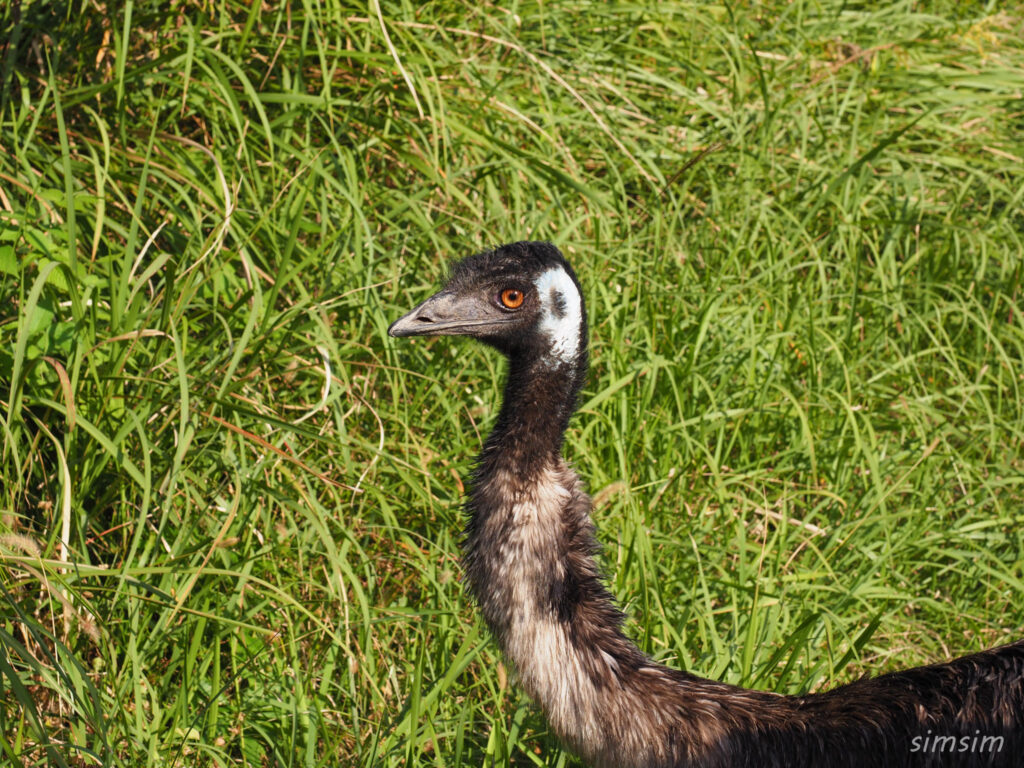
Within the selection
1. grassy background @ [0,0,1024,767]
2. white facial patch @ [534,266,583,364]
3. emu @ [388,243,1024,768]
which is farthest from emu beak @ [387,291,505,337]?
grassy background @ [0,0,1024,767]

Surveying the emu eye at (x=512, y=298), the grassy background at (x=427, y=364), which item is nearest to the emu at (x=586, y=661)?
the emu eye at (x=512, y=298)

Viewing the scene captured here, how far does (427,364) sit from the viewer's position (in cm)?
439

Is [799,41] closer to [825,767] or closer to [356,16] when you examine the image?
[356,16]

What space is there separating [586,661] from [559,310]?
83 cm

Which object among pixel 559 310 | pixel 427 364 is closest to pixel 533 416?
pixel 559 310

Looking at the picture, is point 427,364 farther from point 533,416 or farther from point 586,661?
point 586,661

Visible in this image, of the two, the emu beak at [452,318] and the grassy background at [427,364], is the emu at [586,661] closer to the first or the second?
the emu beak at [452,318]

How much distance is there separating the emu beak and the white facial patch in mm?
116

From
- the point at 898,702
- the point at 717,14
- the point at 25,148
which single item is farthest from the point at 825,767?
the point at 717,14

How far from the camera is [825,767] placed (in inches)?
116

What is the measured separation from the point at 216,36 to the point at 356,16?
23.8 inches

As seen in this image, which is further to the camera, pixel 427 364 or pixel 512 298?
pixel 427 364

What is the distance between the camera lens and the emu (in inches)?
115

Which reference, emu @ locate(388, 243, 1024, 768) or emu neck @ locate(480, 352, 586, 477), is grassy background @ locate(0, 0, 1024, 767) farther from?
emu neck @ locate(480, 352, 586, 477)
